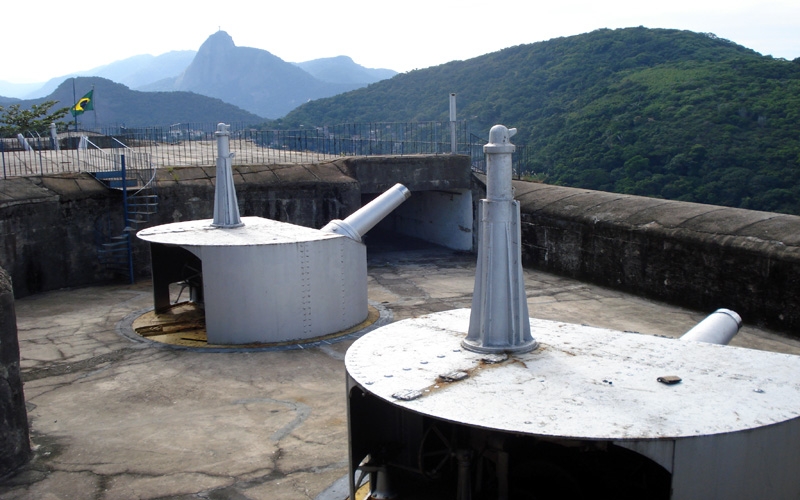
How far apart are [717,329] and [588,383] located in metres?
1.64

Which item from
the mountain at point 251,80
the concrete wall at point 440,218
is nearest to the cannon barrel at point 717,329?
the concrete wall at point 440,218

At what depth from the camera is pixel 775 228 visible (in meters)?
9.50

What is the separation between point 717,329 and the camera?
5.09 m

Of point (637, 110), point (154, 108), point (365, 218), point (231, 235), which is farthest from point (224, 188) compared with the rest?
point (154, 108)

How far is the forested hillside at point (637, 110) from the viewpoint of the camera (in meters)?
21.1

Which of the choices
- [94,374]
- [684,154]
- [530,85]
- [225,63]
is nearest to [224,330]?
[94,374]

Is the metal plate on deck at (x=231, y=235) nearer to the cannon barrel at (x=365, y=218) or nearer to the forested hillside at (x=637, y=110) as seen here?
the cannon barrel at (x=365, y=218)

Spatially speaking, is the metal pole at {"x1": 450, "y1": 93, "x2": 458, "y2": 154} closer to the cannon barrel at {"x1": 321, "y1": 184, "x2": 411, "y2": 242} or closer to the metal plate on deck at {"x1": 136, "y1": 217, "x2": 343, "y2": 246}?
the cannon barrel at {"x1": 321, "y1": 184, "x2": 411, "y2": 242}

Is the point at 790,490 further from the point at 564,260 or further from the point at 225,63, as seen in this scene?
the point at 225,63

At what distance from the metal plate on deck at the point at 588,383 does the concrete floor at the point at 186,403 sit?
5.35ft

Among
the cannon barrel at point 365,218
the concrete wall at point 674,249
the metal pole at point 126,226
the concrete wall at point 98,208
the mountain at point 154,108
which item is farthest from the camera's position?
the mountain at point 154,108

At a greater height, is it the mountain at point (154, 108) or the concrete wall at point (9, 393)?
the mountain at point (154, 108)

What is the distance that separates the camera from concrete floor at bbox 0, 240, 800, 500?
5465mm

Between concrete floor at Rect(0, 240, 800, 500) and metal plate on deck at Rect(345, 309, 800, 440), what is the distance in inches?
64.2
